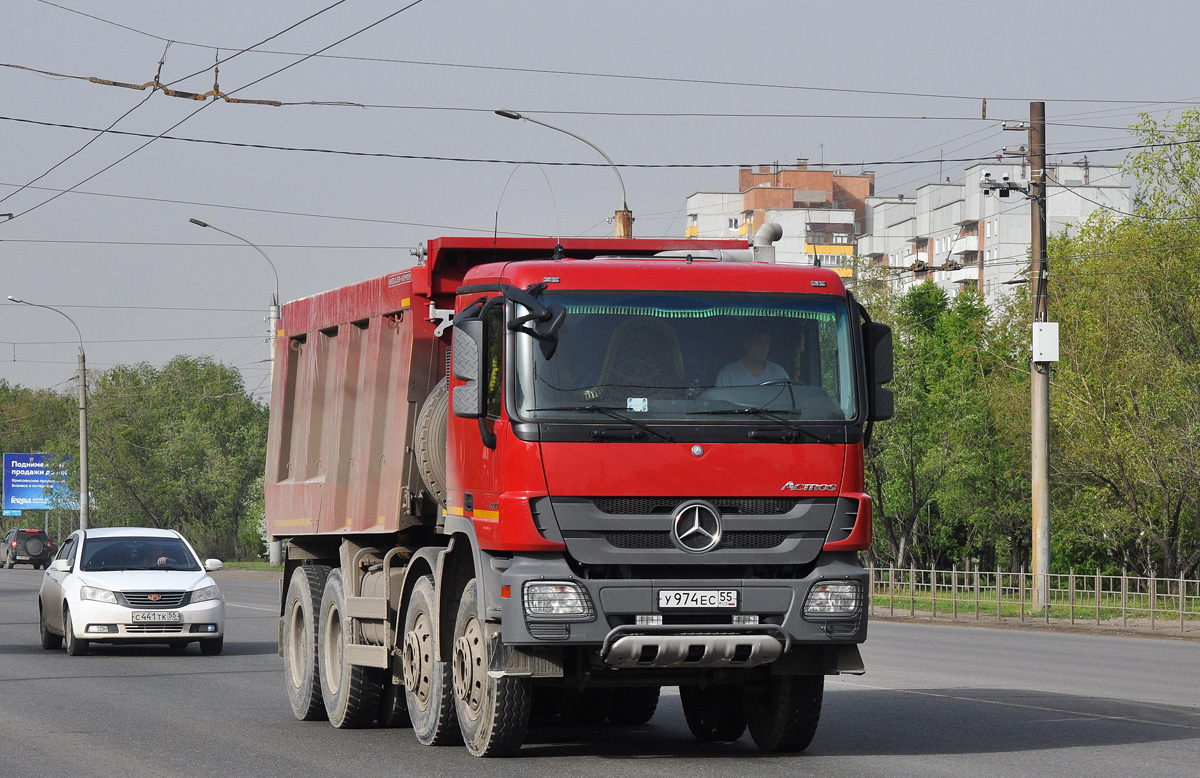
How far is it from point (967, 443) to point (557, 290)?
42.4m

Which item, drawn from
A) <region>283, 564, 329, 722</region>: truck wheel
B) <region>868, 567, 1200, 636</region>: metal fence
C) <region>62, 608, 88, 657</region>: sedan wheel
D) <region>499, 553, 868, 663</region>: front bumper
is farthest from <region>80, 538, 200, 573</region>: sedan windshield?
<region>868, 567, 1200, 636</region>: metal fence

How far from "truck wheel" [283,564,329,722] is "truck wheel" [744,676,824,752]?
13.1 ft

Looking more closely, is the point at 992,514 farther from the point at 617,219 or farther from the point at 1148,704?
the point at 1148,704

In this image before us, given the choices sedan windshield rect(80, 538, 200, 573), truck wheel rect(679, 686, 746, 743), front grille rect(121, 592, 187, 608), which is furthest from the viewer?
sedan windshield rect(80, 538, 200, 573)

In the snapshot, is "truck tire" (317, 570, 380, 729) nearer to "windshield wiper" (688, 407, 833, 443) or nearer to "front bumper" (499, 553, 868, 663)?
"front bumper" (499, 553, 868, 663)

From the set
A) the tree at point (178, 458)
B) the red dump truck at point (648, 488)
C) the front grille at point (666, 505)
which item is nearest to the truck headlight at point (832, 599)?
the red dump truck at point (648, 488)

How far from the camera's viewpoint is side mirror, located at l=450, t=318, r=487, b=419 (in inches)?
378

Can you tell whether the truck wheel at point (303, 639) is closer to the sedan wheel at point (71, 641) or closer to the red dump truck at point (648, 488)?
the red dump truck at point (648, 488)

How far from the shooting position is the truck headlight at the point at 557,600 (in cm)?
916

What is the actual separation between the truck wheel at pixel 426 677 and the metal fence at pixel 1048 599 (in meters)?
19.2

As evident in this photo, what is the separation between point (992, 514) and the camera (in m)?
50.8

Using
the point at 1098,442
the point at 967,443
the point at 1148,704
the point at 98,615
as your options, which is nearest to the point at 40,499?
the point at 967,443

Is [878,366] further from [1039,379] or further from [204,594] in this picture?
[1039,379]

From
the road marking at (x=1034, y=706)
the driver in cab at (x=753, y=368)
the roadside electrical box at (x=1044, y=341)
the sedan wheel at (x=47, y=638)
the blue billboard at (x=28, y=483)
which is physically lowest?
the sedan wheel at (x=47, y=638)
